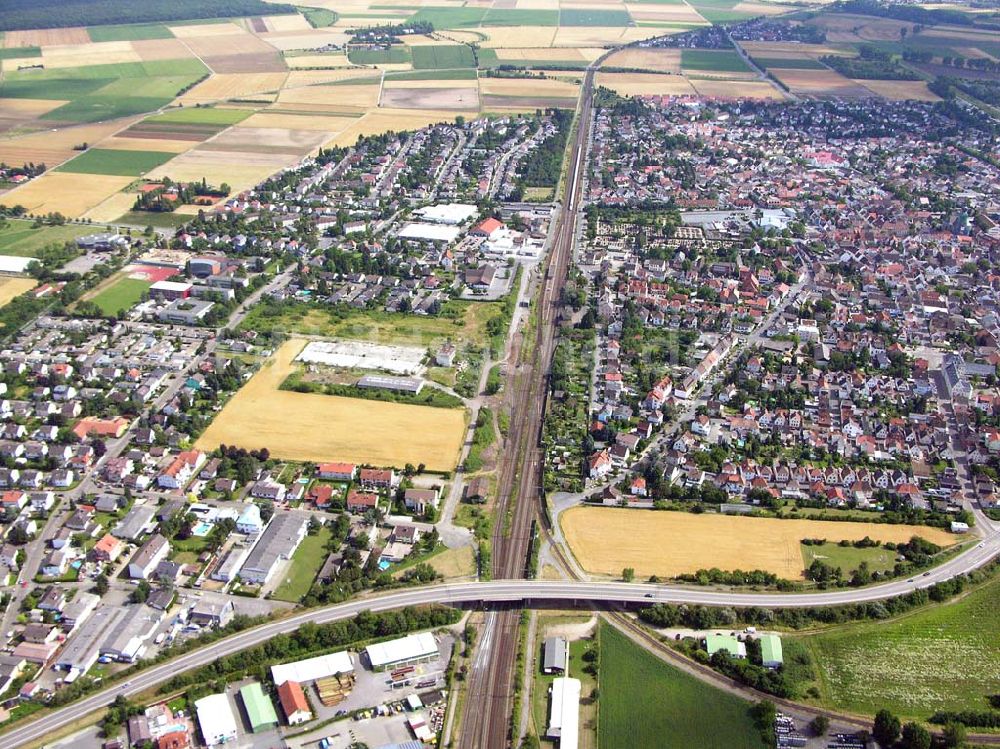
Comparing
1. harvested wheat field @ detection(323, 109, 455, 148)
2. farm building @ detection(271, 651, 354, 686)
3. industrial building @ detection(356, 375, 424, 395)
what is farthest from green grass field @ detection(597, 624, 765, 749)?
harvested wheat field @ detection(323, 109, 455, 148)

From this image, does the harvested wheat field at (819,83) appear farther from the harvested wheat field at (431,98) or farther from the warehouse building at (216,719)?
the warehouse building at (216,719)

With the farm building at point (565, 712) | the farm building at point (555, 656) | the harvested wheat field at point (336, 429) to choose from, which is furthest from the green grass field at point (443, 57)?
the farm building at point (565, 712)

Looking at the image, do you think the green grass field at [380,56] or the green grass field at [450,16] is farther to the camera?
the green grass field at [450,16]

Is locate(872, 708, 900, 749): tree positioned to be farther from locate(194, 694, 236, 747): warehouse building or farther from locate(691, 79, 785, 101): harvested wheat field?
locate(691, 79, 785, 101): harvested wheat field

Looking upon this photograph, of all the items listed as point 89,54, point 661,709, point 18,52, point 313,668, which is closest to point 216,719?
point 313,668

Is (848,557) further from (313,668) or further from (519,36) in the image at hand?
(519,36)
